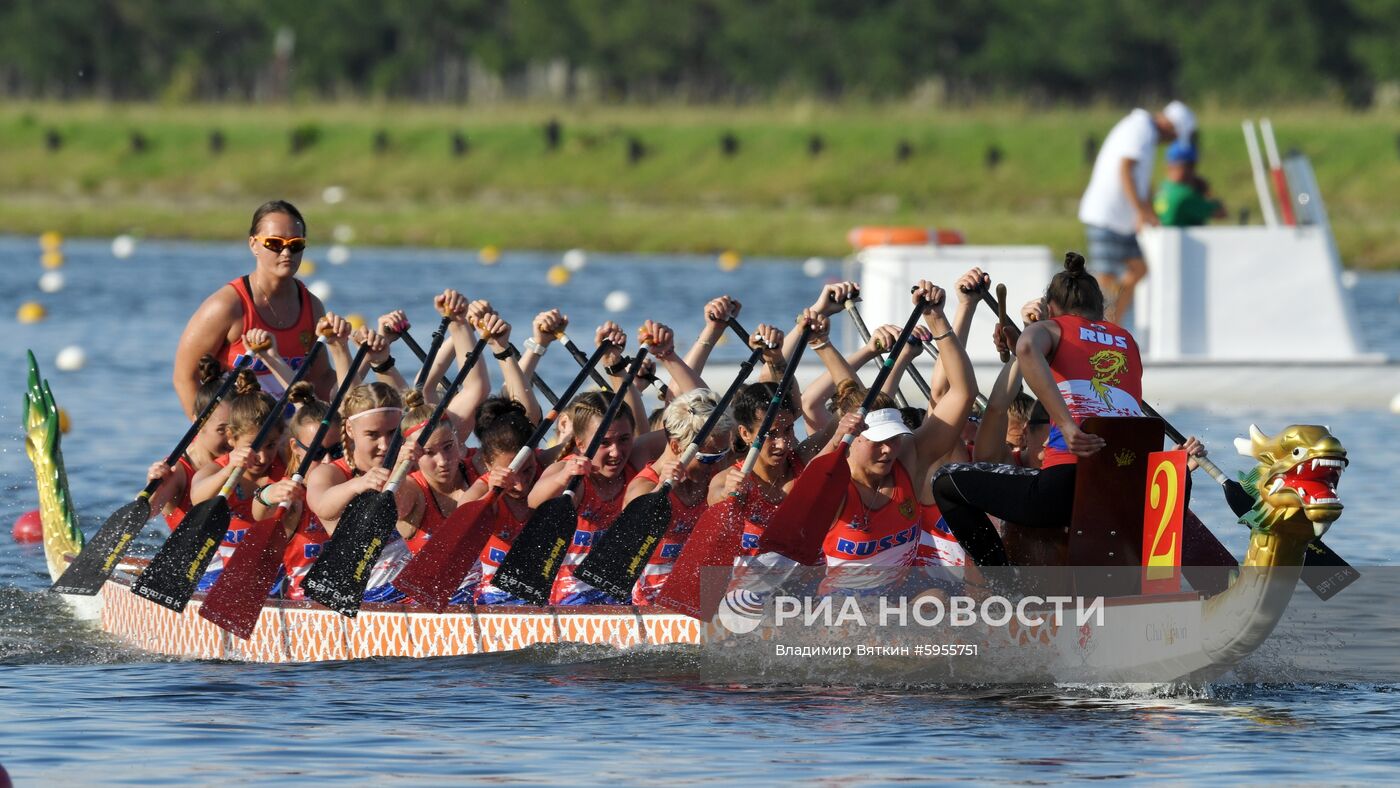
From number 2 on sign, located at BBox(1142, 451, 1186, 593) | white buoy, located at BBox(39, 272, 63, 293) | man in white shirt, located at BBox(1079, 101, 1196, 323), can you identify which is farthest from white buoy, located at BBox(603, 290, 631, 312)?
number 2 on sign, located at BBox(1142, 451, 1186, 593)

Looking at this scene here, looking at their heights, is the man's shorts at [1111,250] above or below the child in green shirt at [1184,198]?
below

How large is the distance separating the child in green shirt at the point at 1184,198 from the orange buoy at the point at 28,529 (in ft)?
25.2

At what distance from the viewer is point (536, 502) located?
28.1 feet

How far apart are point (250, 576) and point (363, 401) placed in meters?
0.76

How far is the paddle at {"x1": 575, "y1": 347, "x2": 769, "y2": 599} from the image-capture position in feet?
27.1

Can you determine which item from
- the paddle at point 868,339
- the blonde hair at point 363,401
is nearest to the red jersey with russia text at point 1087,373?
the paddle at point 868,339

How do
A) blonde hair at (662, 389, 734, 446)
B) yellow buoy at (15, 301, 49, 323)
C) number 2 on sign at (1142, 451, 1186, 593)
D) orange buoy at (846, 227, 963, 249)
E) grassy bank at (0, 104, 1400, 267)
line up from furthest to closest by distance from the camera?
grassy bank at (0, 104, 1400, 267), yellow buoy at (15, 301, 49, 323), orange buoy at (846, 227, 963, 249), blonde hair at (662, 389, 734, 446), number 2 on sign at (1142, 451, 1186, 593)

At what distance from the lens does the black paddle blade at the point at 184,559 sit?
340 inches

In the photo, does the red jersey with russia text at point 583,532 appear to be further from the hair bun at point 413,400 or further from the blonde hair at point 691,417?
the hair bun at point 413,400

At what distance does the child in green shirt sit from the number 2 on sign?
847 cm

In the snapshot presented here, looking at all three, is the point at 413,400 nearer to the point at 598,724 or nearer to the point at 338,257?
the point at 598,724

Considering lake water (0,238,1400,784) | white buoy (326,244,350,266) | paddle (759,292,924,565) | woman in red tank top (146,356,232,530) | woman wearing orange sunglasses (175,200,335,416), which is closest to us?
lake water (0,238,1400,784)

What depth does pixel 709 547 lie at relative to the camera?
8.12m

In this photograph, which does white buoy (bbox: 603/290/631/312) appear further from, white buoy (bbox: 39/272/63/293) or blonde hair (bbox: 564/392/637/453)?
blonde hair (bbox: 564/392/637/453)
